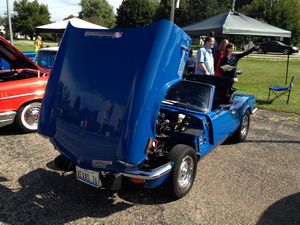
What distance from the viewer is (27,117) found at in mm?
6598

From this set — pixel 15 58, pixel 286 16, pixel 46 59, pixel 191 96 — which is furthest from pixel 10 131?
pixel 286 16

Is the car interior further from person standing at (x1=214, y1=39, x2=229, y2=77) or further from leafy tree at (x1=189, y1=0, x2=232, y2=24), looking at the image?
leafy tree at (x1=189, y1=0, x2=232, y2=24)

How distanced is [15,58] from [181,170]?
16.3ft

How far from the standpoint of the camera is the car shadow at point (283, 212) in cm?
385

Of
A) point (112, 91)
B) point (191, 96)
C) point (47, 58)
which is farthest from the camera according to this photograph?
point (47, 58)

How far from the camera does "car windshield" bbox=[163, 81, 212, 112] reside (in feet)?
16.6

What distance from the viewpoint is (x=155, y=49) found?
362cm

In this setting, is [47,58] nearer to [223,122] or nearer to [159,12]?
[223,122]

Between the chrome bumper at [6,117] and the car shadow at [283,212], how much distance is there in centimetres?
468

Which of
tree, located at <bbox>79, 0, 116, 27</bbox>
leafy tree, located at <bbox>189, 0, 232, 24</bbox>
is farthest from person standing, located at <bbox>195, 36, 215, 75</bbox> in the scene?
tree, located at <bbox>79, 0, 116, 27</bbox>

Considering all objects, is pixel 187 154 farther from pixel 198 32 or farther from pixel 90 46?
pixel 198 32

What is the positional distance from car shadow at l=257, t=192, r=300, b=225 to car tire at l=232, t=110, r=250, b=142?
2.07 meters

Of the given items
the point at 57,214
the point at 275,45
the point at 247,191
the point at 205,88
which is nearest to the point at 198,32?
the point at 205,88

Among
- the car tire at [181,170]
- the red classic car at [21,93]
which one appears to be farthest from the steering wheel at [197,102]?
the red classic car at [21,93]
